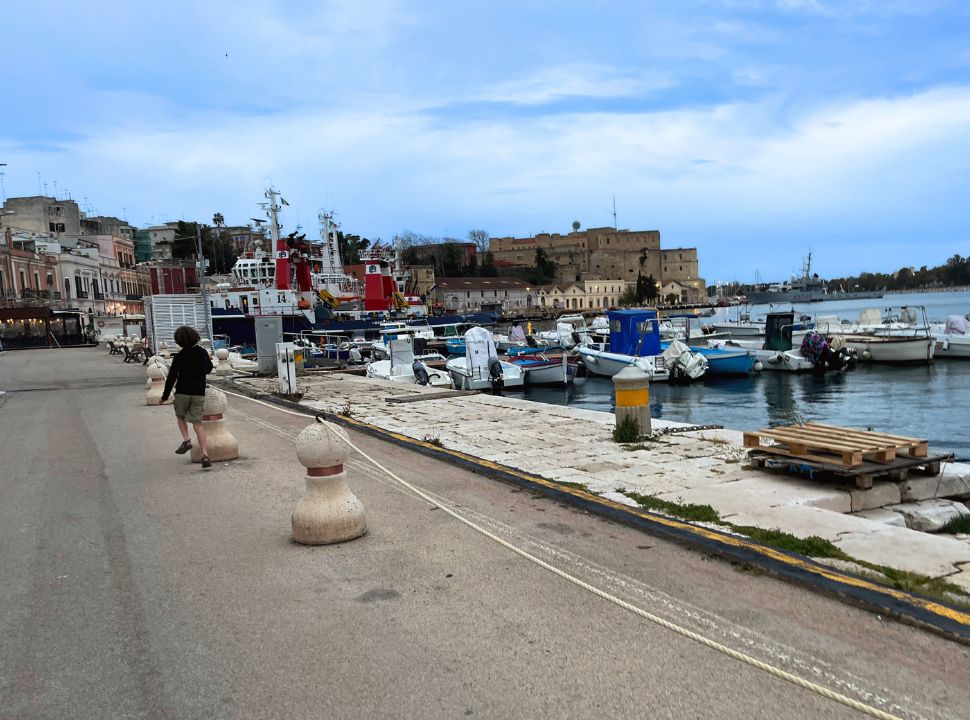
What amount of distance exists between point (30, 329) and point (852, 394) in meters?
62.1

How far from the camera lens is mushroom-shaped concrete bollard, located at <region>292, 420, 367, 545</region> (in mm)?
5840

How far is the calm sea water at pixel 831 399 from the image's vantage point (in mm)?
22125

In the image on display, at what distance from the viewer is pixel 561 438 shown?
1091 cm

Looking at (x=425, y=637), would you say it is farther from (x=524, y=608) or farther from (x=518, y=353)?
(x=518, y=353)

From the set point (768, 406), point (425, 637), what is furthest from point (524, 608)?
point (768, 406)

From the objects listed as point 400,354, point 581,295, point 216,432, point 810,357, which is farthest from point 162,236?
point 216,432

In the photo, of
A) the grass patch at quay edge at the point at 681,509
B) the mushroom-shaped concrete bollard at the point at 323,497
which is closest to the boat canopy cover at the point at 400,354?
the grass patch at quay edge at the point at 681,509

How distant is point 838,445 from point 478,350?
951 inches

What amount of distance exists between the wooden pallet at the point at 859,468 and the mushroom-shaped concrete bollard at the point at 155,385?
14.6 m

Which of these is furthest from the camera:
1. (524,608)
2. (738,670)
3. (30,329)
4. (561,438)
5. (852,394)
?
(30,329)

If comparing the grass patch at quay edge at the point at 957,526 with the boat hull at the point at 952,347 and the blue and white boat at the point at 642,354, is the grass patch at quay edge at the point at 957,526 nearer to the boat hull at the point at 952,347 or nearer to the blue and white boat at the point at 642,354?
the blue and white boat at the point at 642,354

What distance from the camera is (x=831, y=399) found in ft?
91.9

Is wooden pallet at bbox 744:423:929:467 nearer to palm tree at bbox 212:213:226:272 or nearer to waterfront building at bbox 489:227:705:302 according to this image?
palm tree at bbox 212:213:226:272

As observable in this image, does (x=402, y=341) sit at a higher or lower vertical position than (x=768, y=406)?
higher
